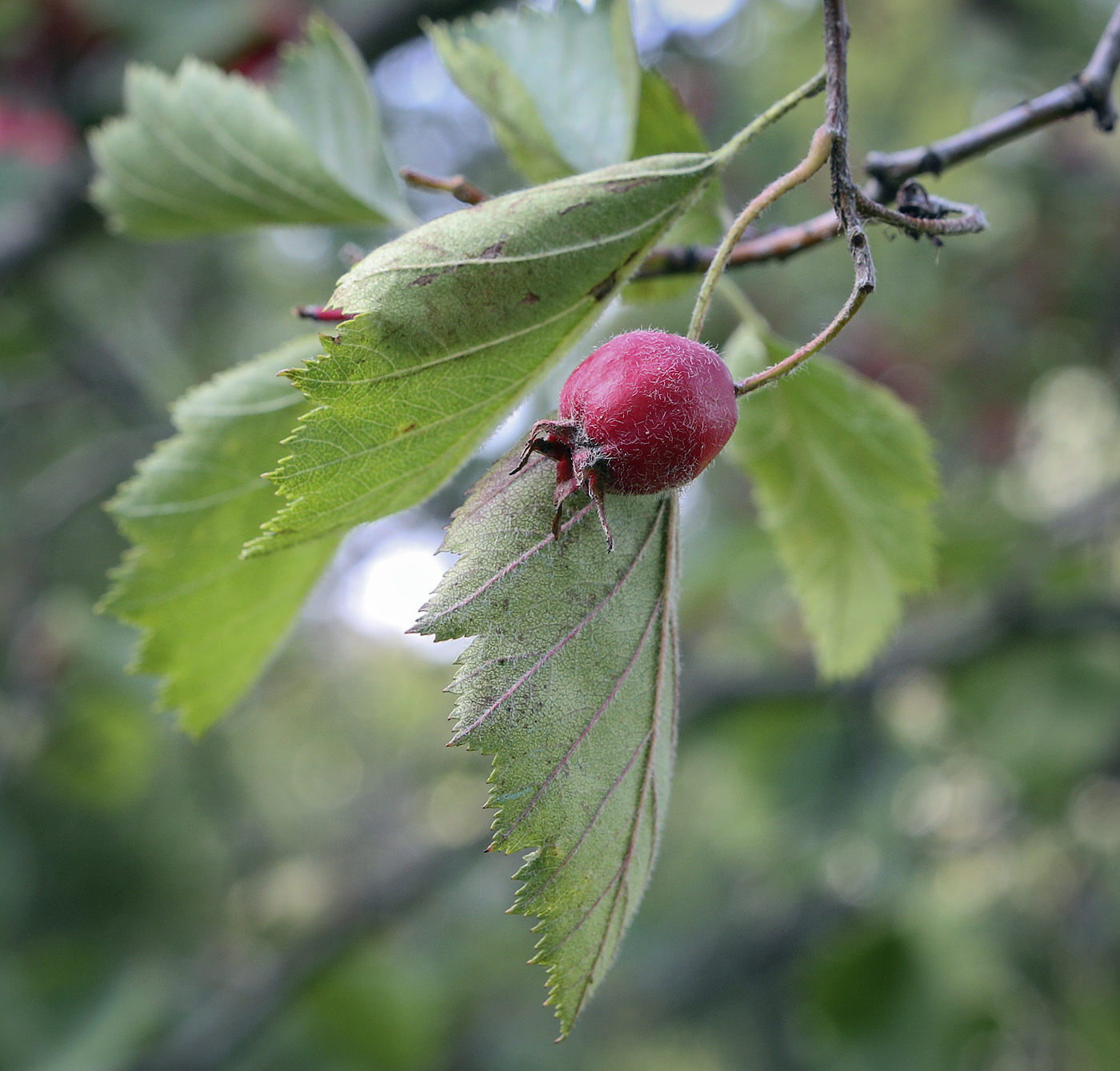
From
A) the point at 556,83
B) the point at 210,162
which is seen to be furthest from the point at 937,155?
the point at 210,162

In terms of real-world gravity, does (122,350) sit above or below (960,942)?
above

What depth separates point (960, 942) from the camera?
419 cm

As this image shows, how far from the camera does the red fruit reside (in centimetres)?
63

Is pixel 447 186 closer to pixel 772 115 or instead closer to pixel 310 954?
pixel 772 115

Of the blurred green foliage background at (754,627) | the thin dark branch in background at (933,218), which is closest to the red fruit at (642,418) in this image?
the thin dark branch in background at (933,218)

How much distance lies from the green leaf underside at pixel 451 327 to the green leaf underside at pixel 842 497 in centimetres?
46

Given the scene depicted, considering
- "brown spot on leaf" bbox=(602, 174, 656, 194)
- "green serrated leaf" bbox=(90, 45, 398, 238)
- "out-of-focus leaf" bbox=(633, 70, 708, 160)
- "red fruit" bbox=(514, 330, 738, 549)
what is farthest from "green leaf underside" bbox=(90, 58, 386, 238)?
"red fruit" bbox=(514, 330, 738, 549)

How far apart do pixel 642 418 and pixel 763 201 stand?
7.6 inches

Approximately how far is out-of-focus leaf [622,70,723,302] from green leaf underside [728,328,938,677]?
13 centimetres

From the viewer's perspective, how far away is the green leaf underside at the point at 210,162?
117cm

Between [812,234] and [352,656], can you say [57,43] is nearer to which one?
[812,234]

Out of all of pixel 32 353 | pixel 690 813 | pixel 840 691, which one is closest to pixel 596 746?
pixel 840 691

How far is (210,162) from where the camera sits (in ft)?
3.93

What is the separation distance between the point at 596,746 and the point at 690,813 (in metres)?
8.05
